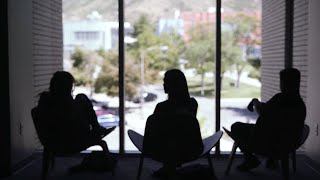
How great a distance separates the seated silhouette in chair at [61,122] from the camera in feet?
12.9

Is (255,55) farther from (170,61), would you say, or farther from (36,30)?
(36,30)

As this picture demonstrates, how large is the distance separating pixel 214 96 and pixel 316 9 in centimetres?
148

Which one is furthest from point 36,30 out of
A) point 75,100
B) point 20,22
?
point 75,100

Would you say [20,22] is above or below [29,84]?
above

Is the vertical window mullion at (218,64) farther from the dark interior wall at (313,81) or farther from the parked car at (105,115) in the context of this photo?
the parked car at (105,115)

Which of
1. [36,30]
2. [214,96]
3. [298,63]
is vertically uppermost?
[36,30]

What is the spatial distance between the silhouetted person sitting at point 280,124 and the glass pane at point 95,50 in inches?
68.9

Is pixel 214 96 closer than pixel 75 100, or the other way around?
pixel 75 100

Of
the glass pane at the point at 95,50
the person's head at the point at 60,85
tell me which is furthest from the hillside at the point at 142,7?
the person's head at the point at 60,85

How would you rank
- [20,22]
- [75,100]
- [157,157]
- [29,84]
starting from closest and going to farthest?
[157,157] < [75,100] < [20,22] < [29,84]

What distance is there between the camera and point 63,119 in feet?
13.0

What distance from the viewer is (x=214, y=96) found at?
5250 mm

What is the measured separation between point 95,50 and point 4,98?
4.09 feet

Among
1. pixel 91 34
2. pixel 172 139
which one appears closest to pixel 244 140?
pixel 172 139
